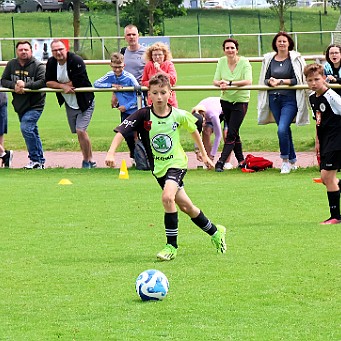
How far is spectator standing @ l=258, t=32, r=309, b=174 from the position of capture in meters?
→ 14.2

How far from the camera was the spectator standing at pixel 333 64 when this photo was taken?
1355cm

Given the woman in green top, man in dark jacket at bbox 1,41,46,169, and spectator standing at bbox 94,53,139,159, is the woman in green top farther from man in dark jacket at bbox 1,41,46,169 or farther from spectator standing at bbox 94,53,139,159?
man in dark jacket at bbox 1,41,46,169

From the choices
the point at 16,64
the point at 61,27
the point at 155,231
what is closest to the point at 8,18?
the point at 61,27

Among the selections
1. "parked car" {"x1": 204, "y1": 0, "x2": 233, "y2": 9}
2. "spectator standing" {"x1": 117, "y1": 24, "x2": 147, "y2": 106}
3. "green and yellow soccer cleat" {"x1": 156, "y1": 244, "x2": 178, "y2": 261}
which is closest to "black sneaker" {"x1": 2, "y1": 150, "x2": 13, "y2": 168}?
"spectator standing" {"x1": 117, "y1": 24, "x2": 147, "y2": 106}

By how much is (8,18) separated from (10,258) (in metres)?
61.6

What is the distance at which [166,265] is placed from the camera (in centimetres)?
823

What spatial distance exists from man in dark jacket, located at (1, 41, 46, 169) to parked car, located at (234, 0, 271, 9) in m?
63.8

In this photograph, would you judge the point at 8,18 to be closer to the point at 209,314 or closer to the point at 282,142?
the point at 282,142

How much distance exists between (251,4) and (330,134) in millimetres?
73873

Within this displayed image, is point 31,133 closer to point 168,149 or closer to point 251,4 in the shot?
point 168,149

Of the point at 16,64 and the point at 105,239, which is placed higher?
the point at 16,64

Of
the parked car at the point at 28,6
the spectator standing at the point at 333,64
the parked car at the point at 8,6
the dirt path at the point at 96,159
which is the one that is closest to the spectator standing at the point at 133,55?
the dirt path at the point at 96,159

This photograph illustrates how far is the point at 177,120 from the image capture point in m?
8.84

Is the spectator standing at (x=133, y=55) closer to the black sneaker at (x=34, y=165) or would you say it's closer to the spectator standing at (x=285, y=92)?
the black sneaker at (x=34, y=165)
